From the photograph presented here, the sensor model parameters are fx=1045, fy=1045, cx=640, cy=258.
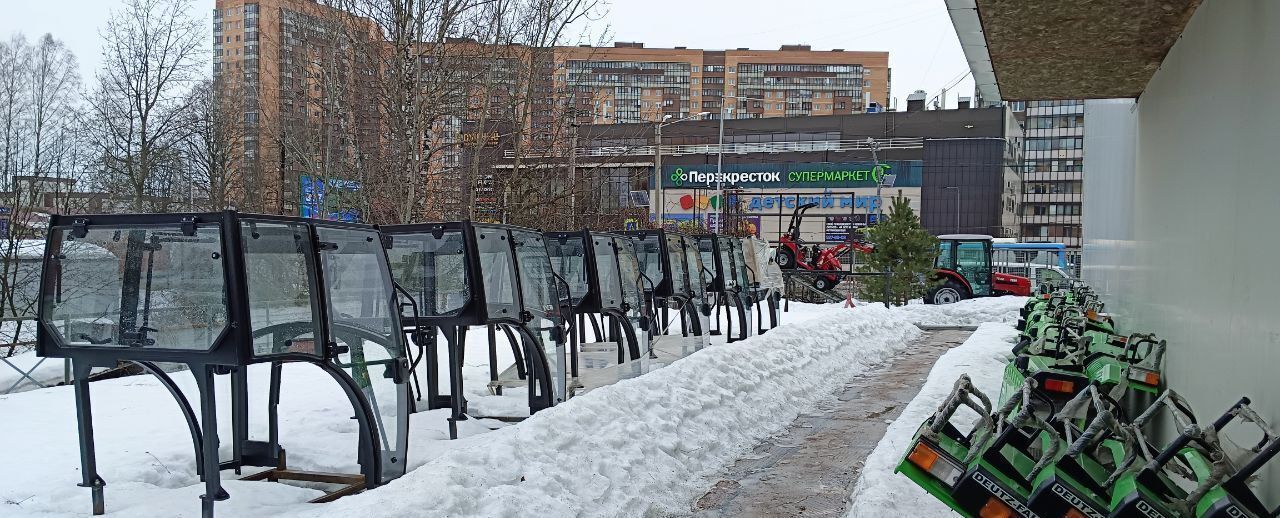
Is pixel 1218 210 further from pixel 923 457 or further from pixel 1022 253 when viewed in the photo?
pixel 1022 253

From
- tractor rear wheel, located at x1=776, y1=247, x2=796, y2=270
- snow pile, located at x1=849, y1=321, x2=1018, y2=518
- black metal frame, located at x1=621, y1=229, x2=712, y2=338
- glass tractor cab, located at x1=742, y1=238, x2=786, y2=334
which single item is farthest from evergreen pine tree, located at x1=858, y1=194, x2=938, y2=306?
black metal frame, located at x1=621, y1=229, x2=712, y2=338

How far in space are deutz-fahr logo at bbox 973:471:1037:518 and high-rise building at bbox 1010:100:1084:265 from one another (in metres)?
100

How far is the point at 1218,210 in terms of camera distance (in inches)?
225

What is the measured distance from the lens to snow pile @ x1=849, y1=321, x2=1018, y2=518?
6.20 m

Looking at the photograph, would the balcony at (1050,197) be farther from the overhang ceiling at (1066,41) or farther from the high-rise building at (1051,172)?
the overhang ceiling at (1066,41)

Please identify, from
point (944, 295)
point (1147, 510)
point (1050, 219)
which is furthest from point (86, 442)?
point (1050, 219)

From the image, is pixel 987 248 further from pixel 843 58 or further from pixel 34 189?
pixel 843 58

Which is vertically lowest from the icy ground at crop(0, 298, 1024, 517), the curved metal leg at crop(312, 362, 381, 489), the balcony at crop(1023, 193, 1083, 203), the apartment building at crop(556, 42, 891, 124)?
the icy ground at crop(0, 298, 1024, 517)

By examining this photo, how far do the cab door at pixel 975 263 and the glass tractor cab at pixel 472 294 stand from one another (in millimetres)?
27416

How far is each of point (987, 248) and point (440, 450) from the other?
29456 mm

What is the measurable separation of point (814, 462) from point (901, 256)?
71.9 ft

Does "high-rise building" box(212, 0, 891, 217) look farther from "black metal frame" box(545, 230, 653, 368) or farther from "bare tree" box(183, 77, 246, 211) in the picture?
"black metal frame" box(545, 230, 653, 368)

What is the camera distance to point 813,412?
36.1 feet

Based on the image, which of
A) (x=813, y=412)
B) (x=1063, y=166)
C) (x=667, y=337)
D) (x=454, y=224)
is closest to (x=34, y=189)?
(x=667, y=337)
